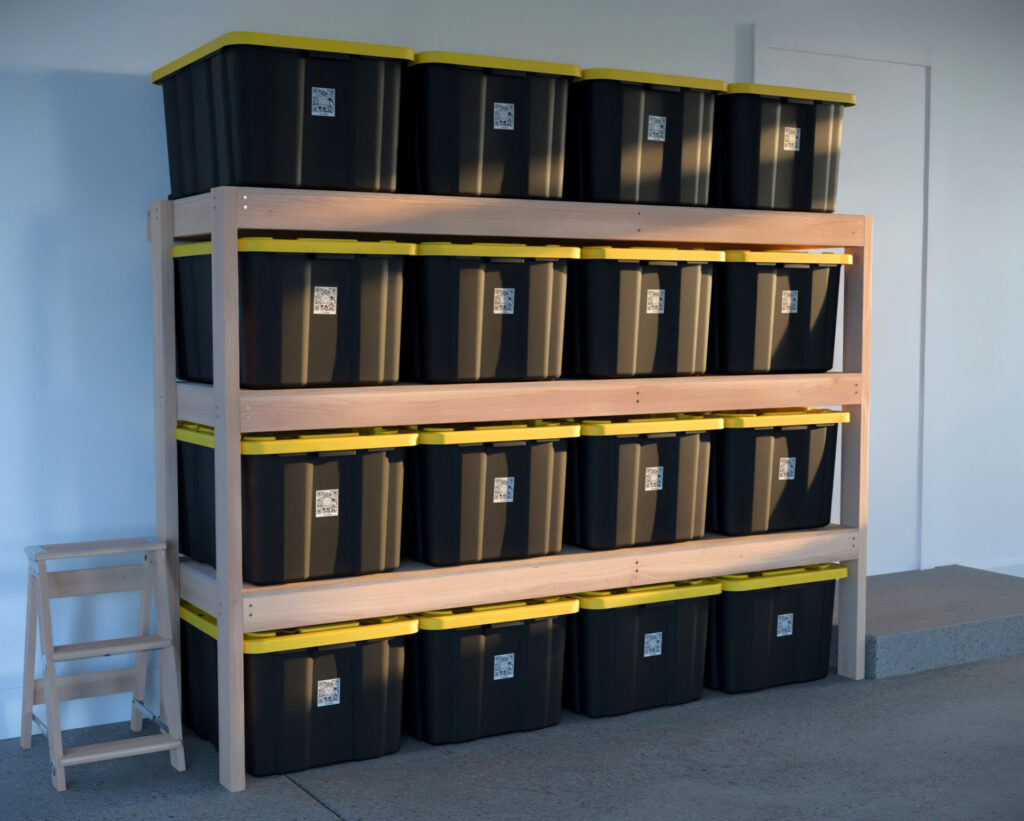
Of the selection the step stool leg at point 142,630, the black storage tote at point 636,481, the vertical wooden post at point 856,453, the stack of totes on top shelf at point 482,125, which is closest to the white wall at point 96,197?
the step stool leg at point 142,630

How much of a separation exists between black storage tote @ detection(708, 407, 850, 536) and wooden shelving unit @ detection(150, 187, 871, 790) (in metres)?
0.06

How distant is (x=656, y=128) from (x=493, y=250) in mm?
727

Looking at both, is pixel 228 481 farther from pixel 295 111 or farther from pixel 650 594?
pixel 650 594

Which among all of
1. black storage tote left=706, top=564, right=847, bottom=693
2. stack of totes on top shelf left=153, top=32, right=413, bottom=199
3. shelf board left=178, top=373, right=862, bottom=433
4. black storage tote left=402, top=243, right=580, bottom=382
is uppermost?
stack of totes on top shelf left=153, top=32, right=413, bottom=199

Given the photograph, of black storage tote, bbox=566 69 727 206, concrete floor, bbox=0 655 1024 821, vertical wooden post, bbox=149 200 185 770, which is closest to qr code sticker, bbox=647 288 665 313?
black storage tote, bbox=566 69 727 206

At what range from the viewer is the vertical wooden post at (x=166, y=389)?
3.70 metres

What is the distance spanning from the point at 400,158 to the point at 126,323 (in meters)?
1.05

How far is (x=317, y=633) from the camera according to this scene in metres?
3.41

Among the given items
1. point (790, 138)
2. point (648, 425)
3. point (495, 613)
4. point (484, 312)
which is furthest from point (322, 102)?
point (790, 138)

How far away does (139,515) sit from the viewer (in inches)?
156

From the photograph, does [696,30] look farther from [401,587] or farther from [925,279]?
[401,587]

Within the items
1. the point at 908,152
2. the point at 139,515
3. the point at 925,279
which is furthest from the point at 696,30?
the point at 139,515

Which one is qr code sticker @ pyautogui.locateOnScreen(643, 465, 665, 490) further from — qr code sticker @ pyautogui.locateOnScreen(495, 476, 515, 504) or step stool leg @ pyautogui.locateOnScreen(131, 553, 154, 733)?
step stool leg @ pyautogui.locateOnScreen(131, 553, 154, 733)

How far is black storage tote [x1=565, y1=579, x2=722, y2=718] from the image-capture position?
12.7ft
